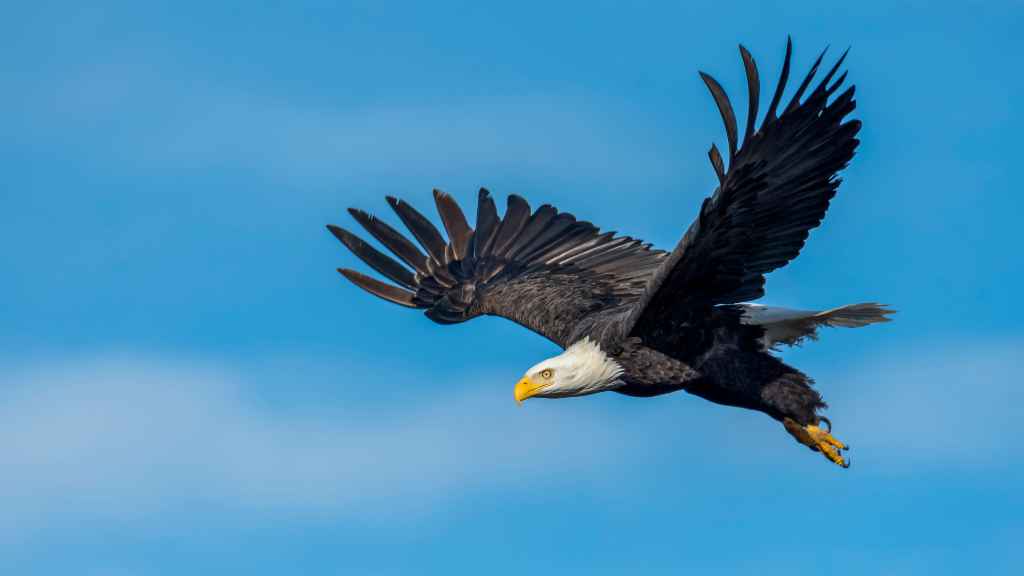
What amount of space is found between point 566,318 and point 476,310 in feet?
4.63

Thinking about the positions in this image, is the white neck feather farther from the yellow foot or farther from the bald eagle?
the yellow foot

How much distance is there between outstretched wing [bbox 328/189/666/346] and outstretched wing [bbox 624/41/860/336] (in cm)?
266

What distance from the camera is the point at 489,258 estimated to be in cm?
1434

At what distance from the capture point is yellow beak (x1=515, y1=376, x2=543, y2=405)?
1136cm

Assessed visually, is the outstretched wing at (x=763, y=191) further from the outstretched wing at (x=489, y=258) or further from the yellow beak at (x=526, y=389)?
the outstretched wing at (x=489, y=258)

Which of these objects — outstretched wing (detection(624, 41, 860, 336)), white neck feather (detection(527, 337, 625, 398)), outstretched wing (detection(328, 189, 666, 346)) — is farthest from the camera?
outstretched wing (detection(328, 189, 666, 346))

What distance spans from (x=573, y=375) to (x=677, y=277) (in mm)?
1090

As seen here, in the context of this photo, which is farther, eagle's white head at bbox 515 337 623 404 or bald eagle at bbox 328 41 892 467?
eagle's white head at bbox 515 337 623 404

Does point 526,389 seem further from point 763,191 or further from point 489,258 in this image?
point 489,258

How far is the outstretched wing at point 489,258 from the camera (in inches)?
539

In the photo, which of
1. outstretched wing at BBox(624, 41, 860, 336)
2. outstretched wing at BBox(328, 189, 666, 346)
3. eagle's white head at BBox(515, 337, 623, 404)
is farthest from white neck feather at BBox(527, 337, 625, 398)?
outstretched wing at BBox(328, 189, 666, 346)

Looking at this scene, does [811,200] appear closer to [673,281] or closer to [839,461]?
[673,281]

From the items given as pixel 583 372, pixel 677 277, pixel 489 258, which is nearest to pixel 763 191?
pixel 677 277

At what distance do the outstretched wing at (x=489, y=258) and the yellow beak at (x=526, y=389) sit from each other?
2014mm
